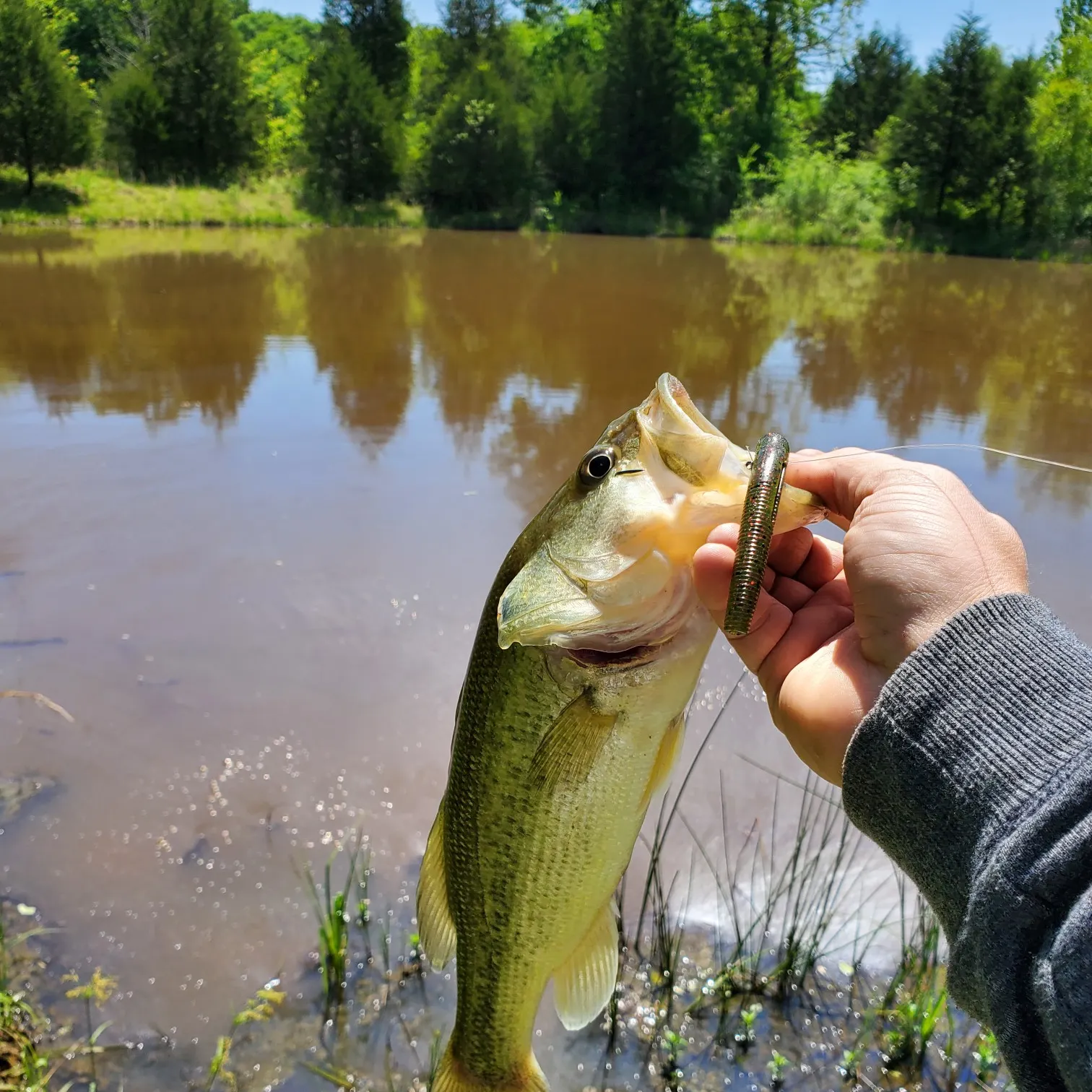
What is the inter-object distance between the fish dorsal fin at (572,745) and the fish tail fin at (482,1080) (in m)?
0.85

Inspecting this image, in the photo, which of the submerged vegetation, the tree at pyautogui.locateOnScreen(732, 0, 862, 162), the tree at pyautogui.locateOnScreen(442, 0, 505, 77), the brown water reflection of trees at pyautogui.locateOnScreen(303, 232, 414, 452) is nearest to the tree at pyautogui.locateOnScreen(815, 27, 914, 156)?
the tree at pyautogui.locateOnScreen(732, 0, 862, 162)

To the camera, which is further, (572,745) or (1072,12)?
(1072,12)

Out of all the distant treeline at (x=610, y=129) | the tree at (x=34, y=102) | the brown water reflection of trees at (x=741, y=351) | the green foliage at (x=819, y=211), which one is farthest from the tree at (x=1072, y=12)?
the tree at (x=34, y=102)

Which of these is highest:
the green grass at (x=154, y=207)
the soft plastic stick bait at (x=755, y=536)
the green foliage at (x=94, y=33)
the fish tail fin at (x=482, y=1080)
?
the green foliage at (x=94, y=33)

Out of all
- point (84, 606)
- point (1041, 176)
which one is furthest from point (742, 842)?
point (1041, 176)

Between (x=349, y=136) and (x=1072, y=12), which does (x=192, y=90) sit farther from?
(x=1072, y=12)

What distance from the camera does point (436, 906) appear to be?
2.34 meters

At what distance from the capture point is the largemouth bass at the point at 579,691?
198 centimetres

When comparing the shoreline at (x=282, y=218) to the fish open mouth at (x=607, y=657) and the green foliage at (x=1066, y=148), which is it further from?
the fish open mouth at (x=607, y=657)

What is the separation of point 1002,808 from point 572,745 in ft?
2.87

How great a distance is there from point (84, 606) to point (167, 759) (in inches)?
73.3

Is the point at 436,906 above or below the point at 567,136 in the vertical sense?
below

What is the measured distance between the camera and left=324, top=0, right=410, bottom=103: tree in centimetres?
4831

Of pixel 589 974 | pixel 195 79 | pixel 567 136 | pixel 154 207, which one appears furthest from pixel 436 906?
pixel 195 79
